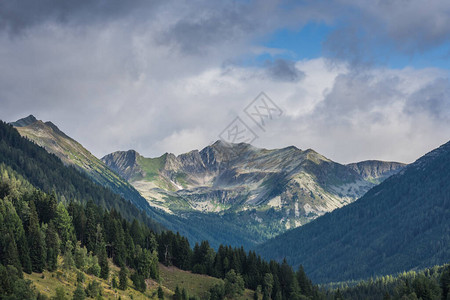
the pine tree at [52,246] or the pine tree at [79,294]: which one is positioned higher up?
the pine tree at [52,246]

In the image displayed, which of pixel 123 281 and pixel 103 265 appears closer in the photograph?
pixel 123 281

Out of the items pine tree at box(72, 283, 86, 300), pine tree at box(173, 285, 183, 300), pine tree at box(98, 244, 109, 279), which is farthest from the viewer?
pine tree at box(173, 285, 183, 300)

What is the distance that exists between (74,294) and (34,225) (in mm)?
35160

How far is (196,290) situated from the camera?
635ft

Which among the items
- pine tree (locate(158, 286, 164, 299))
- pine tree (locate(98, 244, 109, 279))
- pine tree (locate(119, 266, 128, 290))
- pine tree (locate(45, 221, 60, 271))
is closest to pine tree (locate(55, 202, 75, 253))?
pine tree (locate(45, 221, 60, 271))

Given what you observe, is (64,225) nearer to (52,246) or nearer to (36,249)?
(52,246)

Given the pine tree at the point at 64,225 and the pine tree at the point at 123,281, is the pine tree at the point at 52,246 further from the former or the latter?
the pine tree at the point at 123,281

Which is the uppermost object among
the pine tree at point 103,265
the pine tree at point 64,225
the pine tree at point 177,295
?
the pine tree at point 64,225

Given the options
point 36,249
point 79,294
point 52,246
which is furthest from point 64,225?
point 79,294

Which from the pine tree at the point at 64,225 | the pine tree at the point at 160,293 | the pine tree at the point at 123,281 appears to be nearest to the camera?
the pine tree at the point at 123,281

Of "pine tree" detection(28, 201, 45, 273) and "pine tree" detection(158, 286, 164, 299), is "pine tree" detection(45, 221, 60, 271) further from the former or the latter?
"pine tree" detection(158, 286, 164, 299)

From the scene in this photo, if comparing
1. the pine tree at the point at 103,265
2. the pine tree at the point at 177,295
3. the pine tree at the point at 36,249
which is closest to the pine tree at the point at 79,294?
the pine tree at the point at 36,249

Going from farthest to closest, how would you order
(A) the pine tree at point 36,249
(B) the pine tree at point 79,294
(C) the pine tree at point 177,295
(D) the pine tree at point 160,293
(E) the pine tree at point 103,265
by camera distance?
(C) the pine tree at point 177,295 → (D) the pine tree at point 160,293 → (E) the pine tree at point 103,265 → (A) the pine tree at point 36,249 → (B) the pine tree at point 79,294

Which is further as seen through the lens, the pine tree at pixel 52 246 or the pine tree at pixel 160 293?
the pine tree at pixel 160 293
